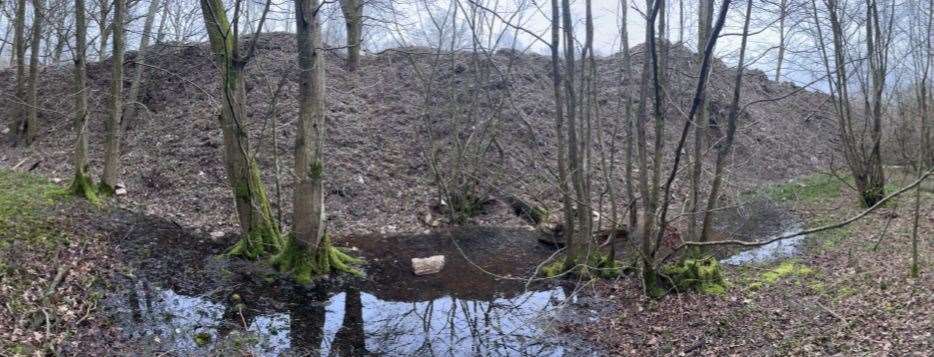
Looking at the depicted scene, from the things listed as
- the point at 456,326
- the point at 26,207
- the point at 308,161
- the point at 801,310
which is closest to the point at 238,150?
the point at 308,161

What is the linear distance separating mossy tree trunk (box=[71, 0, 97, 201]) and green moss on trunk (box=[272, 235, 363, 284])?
4.00m

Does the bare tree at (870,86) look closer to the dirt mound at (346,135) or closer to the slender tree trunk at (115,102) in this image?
the dirt mound at (346,135)

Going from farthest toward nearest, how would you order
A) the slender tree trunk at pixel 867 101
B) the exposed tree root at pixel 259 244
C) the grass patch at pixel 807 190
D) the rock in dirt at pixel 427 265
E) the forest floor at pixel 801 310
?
the grass patch at pixel 807 190 → the slender tree trunk at pixel 867 101 → the rock in dirt at pixel 427 265 → the exposed tree root at pixel 259 244 → the forest floor at pixel 801 310

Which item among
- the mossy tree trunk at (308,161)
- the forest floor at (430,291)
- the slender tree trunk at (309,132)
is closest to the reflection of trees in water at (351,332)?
the forest floor at (430,291)

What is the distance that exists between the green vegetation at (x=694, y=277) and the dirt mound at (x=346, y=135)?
2.68m

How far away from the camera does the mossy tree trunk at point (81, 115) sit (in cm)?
1077

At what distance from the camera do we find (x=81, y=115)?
11.1 meters

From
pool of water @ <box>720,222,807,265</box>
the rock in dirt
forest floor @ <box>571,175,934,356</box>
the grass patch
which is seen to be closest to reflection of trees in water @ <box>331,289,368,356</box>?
the rock in dirt

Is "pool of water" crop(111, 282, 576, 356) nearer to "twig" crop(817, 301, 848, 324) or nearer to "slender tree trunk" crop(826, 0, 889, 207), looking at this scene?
"twig" crop(817, 301, 848, 324)

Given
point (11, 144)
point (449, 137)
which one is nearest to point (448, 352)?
point (449, 137)

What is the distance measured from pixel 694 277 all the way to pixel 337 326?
4499mm

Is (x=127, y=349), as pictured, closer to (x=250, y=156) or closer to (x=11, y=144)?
(x=250, y=156)

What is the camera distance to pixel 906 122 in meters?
17.2

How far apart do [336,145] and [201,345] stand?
396 inches
